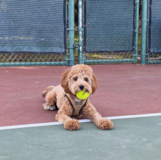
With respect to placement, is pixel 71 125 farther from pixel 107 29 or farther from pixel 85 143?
pixel 107 29

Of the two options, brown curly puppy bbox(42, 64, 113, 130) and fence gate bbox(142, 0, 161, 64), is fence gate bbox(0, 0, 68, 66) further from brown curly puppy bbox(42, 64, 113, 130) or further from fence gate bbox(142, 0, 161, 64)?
brown curly puppy bbox(42, 64, 113, 130)

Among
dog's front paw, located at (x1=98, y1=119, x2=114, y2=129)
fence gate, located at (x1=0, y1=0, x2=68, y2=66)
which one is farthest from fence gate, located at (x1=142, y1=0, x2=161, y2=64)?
dog's front paw, located at (x1=98, y1=119, x2=114, y2=129)

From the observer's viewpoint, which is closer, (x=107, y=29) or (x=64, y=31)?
(x=64, y=31)

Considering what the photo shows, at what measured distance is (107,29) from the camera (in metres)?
9.12

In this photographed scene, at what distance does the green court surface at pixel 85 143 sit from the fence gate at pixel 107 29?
5.83m

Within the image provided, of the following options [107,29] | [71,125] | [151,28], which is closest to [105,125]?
[71,125]

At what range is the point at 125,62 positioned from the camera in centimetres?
977

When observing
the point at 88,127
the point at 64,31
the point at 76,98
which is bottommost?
the point at 88,127

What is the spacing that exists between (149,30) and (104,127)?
22.9ft

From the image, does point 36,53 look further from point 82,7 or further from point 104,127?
point 104,127

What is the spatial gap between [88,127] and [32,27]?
581 centimetres

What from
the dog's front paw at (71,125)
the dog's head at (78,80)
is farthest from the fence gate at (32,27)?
the dog's front paw at (71,125)

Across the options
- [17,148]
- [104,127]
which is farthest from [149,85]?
[17,148]

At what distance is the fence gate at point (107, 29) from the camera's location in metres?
8.91
